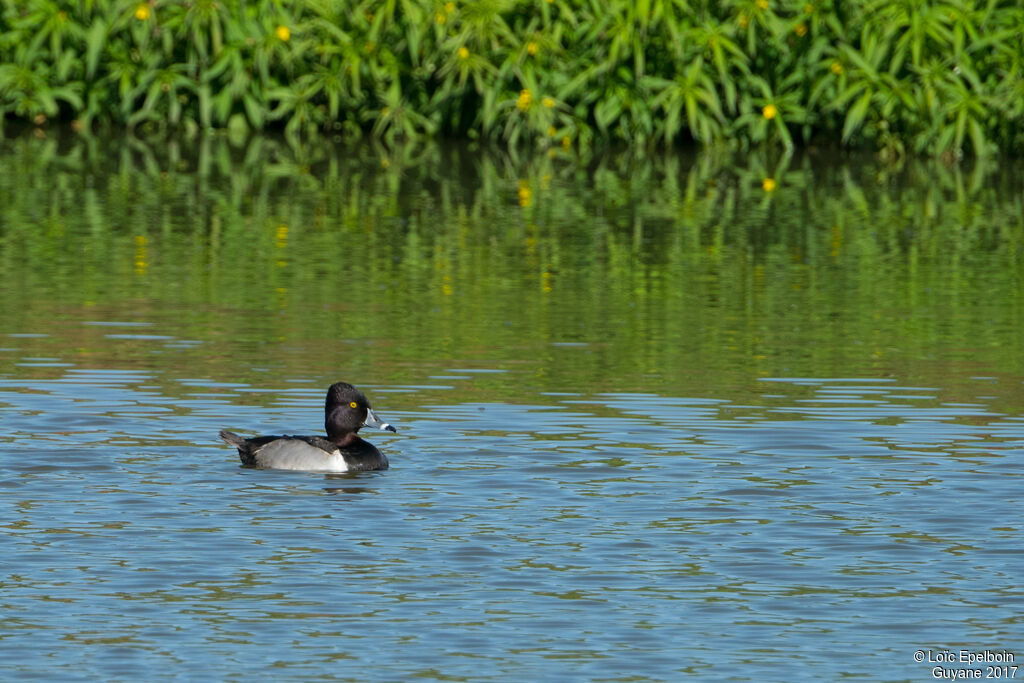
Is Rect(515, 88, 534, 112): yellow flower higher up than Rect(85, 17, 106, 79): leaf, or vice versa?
Rect(85, 17, 106, 79): leaf

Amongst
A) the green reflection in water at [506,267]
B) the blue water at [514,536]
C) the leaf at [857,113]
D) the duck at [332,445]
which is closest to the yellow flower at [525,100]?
the green reflection in water at [506,267]

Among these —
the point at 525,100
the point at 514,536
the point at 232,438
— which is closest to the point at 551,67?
the point at 525,100

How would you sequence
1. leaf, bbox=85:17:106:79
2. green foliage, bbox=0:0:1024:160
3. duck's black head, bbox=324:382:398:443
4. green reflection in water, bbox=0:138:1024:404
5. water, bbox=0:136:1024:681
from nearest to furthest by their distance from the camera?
water, bbox=0:136:1024:681, duck's black head, bbox=324:382:398:443, green reflection in water, bbox=0:138:1024:404, green foliage, bbox=0:0:1024:160, leaf, bbox=85:17:106:79

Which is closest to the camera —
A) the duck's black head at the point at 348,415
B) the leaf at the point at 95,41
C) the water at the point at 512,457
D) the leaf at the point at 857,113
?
the water at the point at 512,457

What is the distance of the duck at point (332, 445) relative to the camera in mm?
10422

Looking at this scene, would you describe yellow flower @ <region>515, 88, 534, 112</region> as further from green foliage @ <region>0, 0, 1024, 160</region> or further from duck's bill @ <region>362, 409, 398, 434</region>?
duck's bill @ <region>362, 409, 398, 434</region>

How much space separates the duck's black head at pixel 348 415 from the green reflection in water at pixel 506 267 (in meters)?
1.32

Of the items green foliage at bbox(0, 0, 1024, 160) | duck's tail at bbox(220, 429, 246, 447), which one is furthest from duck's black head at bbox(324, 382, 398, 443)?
green foliage at bbox(0, 0, 1024, 160)

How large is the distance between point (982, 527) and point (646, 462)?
1924 millimetres

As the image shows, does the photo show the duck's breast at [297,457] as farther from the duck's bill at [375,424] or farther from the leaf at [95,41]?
the leaf at [95,41]

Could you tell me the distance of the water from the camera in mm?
7605

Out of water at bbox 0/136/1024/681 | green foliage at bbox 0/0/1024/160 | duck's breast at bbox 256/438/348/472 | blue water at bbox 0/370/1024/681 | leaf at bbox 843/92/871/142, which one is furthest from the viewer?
green foliage at bbox 0/0/1024/160

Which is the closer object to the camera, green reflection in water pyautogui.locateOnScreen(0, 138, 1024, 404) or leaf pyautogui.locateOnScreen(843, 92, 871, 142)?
green reflection in water pyautogui.locateOnScreen(0, 138, 1024, 404)

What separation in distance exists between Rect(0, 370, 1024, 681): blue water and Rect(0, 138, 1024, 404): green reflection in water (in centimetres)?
85
